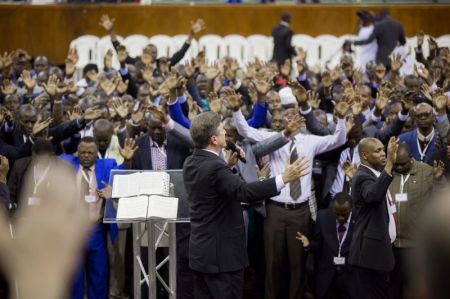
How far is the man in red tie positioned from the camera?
7.77 meters

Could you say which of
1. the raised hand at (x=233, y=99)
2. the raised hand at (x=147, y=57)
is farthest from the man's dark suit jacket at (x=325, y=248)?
the raised hand at (x=147, y=57)

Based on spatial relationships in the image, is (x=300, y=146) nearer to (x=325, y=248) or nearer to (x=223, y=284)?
(x=325, y=248)

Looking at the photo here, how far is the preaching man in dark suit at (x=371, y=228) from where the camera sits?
6527 mm

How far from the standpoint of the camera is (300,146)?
812 centimetres

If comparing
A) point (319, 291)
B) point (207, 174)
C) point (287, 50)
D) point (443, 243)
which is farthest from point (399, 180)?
point (287, 50)

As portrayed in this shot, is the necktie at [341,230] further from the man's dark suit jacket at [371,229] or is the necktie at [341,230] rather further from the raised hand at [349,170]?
the man's dark suit jacket at [371,229]

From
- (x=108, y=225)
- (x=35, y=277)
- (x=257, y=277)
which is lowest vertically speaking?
(x=257, y=277)

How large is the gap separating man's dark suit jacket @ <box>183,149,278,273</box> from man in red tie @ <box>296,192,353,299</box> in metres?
2.14

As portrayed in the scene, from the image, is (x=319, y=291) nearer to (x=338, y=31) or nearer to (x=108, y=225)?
(x=108, y=225)

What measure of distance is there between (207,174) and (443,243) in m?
4.01

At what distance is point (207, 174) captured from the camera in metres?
5.68

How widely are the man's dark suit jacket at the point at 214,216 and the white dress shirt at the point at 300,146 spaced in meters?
2.20

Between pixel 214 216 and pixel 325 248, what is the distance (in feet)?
7.94

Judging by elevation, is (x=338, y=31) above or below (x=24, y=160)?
above
